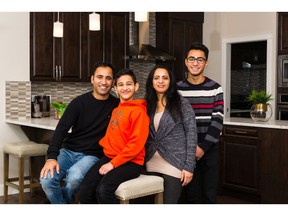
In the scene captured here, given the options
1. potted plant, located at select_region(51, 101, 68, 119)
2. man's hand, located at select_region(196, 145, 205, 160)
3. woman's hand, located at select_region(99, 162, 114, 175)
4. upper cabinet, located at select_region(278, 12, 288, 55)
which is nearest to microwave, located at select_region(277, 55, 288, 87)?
upper cabinet, located at select_region(278, 12, 288, 55)

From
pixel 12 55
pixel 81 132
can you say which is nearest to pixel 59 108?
pixel 12 55

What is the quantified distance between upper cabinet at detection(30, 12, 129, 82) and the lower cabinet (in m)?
1.78

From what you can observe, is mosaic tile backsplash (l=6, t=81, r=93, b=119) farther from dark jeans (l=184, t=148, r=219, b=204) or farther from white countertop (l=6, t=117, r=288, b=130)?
dark jeans (l=184, t=148, r=219, b=204)

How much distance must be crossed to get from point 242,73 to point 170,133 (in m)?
4.54

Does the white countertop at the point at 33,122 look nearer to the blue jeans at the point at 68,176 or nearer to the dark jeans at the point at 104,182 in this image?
the blue jeans at the point at 68,176

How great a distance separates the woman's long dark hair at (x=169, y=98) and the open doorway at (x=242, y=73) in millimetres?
3975

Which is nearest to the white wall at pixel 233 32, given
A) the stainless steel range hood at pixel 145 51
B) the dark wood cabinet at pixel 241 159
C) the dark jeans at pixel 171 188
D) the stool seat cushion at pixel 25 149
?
the stainless steel range hood at pixel 145 51

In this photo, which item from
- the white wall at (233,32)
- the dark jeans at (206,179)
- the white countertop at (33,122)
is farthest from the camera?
the white wall at (233,32)

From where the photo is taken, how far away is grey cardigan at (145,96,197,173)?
7.27 ft

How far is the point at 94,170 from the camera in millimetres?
2195

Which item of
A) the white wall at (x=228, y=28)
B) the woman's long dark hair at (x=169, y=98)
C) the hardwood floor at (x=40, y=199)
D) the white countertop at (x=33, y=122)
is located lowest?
the hardwood floor at (x=40, y=199)

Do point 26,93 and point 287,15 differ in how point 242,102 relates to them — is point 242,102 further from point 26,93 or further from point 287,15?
point 26,93

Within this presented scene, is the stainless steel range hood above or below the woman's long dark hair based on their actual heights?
above

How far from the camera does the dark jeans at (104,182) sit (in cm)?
210
